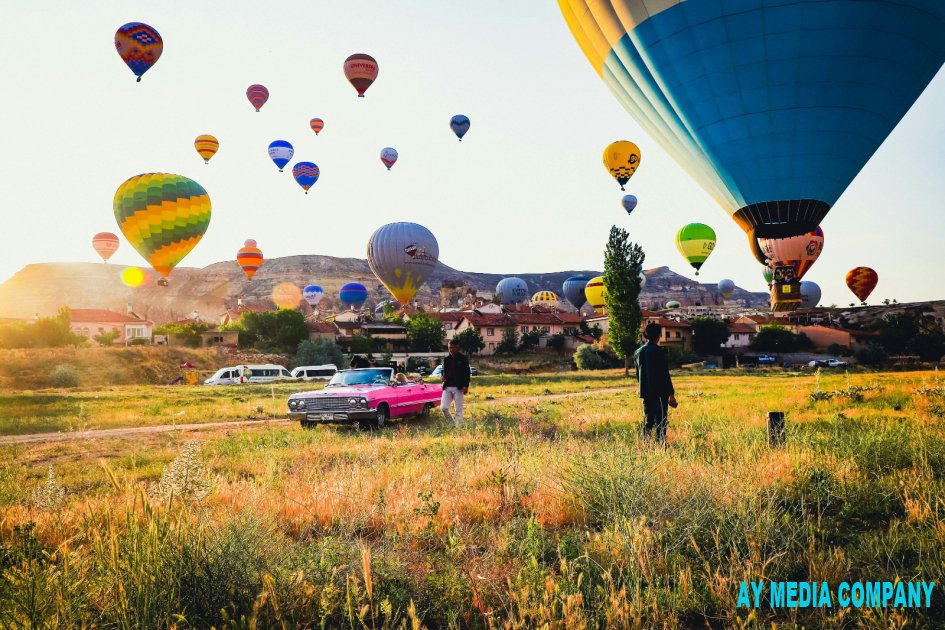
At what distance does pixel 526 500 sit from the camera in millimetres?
5801

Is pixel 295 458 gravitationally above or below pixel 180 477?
below

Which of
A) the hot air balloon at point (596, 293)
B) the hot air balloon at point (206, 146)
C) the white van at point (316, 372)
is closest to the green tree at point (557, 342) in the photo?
the hot air balloon at point (596, 293)

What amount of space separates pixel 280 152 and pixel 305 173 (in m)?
3.53

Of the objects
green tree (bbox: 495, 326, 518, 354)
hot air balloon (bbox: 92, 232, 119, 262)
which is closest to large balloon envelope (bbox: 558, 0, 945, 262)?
green tree (bbox: 495, 326, 518, 354)

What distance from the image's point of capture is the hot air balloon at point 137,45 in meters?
38.7

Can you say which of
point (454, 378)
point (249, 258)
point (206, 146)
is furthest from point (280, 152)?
point (454, 378)

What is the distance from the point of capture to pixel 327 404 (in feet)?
44.4

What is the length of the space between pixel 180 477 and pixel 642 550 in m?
3.23

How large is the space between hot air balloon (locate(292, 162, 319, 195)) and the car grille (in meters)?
56.7

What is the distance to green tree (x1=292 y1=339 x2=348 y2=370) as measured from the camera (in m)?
57.8

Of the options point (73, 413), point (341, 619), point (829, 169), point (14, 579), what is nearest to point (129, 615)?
point (14, 579)

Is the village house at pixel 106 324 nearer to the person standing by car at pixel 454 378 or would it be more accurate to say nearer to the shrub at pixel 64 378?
the shrub at pixel 64 378

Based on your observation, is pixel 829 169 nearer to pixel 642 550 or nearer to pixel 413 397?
pixel 413 397

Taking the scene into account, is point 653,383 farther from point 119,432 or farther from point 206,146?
point 206,146
